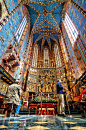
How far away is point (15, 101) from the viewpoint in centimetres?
434

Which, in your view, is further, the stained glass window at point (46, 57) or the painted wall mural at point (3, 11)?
the stained glass window at point (46, 57)

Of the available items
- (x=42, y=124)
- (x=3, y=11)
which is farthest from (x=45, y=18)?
(x=42, y=124)

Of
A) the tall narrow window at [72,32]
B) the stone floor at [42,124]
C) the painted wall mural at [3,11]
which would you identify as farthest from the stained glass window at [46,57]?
the stone floor at [42,124]

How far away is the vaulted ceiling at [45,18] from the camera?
13.8m

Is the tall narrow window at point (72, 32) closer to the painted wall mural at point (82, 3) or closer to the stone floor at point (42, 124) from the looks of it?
the painted wall mural at point (82, 3)

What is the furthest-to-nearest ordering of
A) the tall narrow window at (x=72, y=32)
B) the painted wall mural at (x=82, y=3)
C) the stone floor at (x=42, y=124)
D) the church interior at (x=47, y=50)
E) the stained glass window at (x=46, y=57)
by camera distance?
the stained glass window at (x=46, y=57) < the tall narrow window at (x=72, y=32) < the church interior at (x=47, y=50) < the painted wall mural at (x=82, y=3) < the stone floor at (x=42, y=124)

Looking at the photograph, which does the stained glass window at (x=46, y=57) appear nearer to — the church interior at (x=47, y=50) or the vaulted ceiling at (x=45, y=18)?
the church interior at (x=47, y=50)

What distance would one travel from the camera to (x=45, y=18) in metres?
15.9

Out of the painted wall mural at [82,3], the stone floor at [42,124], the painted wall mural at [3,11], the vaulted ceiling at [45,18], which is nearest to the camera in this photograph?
the stone floor at [42,124]

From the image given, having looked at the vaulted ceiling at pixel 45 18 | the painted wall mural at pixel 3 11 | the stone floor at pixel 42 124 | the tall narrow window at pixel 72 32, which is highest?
the vaulted ceiling at pixel 45 18

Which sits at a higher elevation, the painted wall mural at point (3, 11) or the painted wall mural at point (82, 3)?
the painted wall mural at point (82, 3)

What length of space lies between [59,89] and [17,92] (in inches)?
83.7

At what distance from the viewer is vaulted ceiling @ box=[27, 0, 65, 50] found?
13750mm

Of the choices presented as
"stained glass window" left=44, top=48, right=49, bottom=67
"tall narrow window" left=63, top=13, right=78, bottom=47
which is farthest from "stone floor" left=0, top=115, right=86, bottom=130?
"stained glass window" left=44, top=48, right=49, bottom=67
